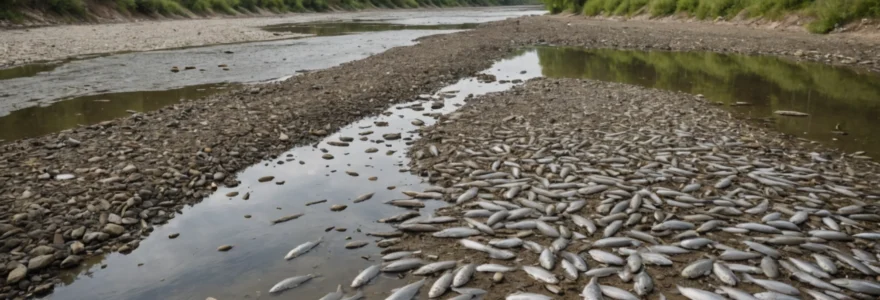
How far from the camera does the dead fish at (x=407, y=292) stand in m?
4.52

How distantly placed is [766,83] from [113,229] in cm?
1706

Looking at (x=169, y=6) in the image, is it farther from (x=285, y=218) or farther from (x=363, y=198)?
(x=285, y=218)

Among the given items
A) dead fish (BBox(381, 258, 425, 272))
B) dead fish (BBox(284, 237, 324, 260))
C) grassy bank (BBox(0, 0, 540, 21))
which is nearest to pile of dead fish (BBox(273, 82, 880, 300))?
dead fish (BBox(381, 258, 425, 272))

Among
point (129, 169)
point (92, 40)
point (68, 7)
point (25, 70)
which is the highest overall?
point (68, 7)

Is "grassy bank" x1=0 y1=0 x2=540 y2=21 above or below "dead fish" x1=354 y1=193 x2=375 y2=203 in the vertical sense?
above

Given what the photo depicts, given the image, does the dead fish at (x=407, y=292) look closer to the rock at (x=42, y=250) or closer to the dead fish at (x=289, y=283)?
the dead fish at (x=289, y=283)

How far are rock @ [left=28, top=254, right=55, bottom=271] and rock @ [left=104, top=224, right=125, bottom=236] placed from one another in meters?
0.64

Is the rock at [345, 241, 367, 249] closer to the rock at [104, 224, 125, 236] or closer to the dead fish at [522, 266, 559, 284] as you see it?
the dead fish at [522, 266, 559, 284]

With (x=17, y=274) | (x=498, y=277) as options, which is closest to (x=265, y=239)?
(x=17, y=274)

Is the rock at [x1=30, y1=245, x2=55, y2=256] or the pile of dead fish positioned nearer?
the pile of dead fish

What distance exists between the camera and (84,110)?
40.3 ft

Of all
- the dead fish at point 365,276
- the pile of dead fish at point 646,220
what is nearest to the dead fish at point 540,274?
the pile of dead fish at point 646,220

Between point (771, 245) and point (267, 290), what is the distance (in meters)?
4.94

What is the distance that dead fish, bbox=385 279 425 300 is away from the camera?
4520 millimetres
